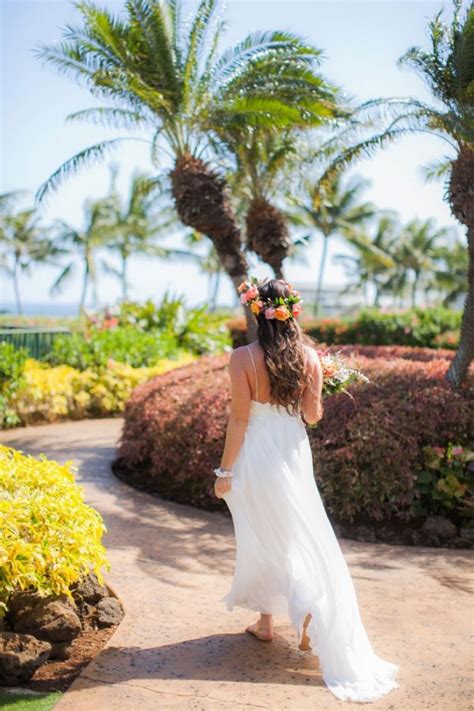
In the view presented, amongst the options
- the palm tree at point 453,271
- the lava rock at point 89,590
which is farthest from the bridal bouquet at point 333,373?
the palm tree at point 453,271

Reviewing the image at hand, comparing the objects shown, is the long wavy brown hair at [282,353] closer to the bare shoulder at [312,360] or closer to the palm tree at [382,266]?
the bare shoulder at [312,360]

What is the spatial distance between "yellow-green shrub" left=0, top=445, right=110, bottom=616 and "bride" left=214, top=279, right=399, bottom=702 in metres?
0.84

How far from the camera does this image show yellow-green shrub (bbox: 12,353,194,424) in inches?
467

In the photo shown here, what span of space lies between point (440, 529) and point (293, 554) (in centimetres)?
307

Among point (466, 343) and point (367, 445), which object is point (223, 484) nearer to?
point (367, 445)

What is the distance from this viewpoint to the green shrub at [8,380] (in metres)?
11.5

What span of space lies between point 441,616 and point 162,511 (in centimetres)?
343

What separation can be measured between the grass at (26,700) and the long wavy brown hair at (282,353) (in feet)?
6.05

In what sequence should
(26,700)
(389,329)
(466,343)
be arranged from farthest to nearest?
(389,329)
(466,343)
(26,700)

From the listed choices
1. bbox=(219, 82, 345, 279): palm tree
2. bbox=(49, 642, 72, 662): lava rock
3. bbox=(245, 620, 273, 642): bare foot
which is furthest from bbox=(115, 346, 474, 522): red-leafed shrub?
bbox=(219, 82, 345, 279): palm tree

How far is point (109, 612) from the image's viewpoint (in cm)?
476

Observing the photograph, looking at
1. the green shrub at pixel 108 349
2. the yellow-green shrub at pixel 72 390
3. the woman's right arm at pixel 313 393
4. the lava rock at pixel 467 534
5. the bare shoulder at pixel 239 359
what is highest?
the bare shoulder at pixel 239 359

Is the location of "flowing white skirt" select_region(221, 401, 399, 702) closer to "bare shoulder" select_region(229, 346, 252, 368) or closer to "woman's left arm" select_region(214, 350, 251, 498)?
"woman's left arm" select_region(214, 350, 251, 498)

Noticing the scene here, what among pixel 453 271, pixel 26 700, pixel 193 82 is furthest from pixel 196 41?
pixel 453 271
